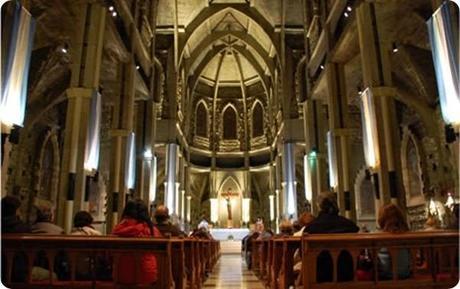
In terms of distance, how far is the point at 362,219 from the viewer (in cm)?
2236

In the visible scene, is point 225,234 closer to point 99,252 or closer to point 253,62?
point 253,62

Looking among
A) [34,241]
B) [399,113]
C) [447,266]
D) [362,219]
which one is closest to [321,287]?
[447,266]

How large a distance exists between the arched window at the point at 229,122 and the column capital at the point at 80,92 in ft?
77.9

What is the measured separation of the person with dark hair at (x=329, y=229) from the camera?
4.18 metres

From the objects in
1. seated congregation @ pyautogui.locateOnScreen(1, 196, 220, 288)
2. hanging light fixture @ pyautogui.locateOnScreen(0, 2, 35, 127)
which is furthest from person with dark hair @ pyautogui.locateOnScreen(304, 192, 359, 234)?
hanging light fixture @ pyautogui.locateOnScreen(0, 2, 35, 127)

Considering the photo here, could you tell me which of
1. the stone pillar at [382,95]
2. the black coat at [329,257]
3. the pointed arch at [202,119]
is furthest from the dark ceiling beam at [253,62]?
the black coat at [329,257]

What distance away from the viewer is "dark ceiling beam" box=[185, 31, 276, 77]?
28.4 meters

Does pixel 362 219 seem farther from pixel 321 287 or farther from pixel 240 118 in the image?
pixel 321 287

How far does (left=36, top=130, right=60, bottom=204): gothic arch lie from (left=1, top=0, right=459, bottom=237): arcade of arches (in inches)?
2.8

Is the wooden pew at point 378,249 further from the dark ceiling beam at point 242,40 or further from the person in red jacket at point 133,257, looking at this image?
the dark ceiling beam at point 242,40

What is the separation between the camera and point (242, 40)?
28.9m

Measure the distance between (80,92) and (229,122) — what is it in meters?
→ 24.2

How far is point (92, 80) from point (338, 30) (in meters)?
8.90

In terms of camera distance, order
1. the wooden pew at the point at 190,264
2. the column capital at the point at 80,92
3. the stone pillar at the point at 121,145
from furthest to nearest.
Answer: the stone pillar at the point at 121,145, the column capital at the point at 80,92, the wooden pew at the point at 190,264
